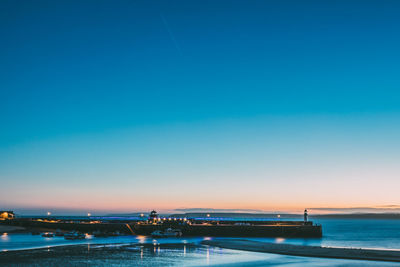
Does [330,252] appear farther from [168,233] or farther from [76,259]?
[168,233]

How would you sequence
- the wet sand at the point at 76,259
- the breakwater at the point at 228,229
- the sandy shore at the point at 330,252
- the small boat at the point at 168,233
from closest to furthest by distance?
the wet sand at the point at 76,259, the sandy shore at the point at 330,252, the small boat at the point at 168,233, the breakwater at the point at 228,229

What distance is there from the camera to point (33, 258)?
46.2 meters

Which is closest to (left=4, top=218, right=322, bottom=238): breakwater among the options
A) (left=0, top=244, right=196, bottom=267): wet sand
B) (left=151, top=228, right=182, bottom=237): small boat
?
(left=151, top=228, right=182, bottom=237): small boat

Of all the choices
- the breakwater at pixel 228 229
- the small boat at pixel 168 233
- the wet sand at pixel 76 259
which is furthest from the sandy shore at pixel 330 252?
the breakwater at pixel 228 229

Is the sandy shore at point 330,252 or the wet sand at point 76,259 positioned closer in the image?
the wet sand at point 76,259

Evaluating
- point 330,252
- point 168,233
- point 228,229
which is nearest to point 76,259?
point 330,252

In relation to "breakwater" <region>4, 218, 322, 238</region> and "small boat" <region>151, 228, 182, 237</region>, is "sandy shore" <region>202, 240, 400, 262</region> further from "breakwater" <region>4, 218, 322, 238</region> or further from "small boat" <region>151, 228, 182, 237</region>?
"breakwater" <region>4, 218, 322, 238</region>

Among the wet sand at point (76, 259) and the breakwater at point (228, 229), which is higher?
the wet sand at point (76, 259)

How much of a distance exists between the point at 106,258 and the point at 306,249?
29.1 m

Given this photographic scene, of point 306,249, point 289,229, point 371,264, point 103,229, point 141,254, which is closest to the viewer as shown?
point 371,264

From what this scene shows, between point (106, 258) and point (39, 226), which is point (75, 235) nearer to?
point (106, 258)

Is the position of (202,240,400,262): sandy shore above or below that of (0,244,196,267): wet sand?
below

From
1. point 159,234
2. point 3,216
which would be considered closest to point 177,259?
point 159,234

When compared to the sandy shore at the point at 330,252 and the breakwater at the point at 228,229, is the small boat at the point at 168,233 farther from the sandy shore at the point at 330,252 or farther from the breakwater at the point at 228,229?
the sandy shore at the point at 330,252
